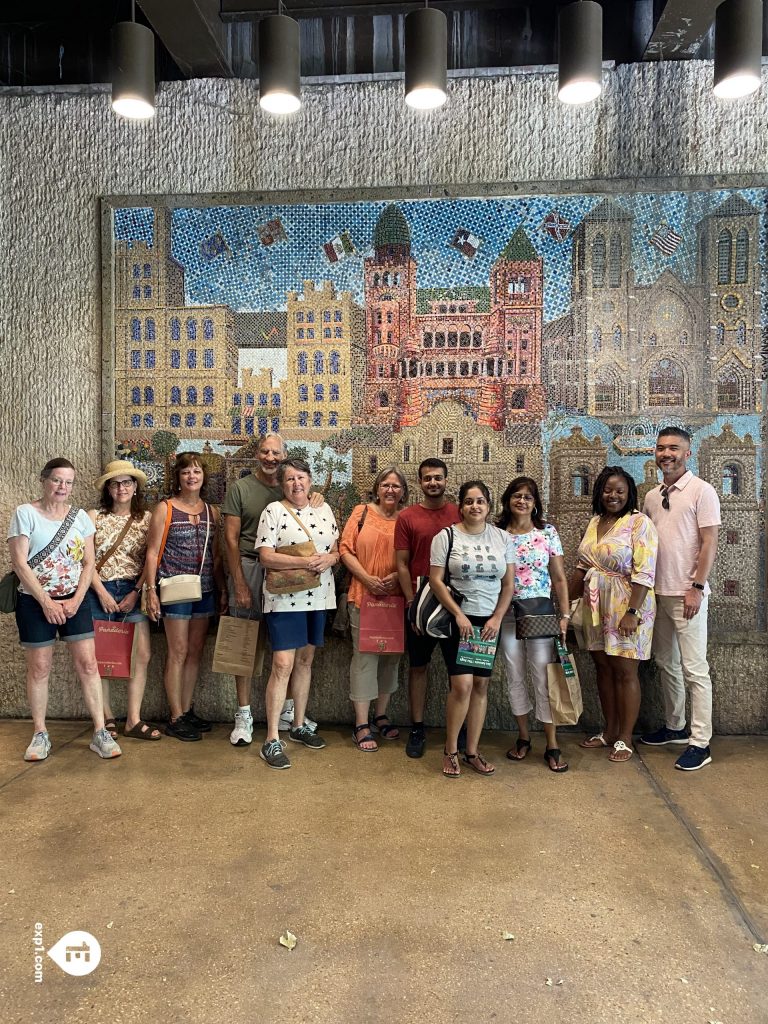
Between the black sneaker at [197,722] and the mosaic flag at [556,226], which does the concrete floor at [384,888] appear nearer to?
the black sneaker at [197,722]

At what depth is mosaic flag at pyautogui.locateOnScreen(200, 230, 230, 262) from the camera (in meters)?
4.64

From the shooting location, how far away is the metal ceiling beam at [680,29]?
3932 millimetres

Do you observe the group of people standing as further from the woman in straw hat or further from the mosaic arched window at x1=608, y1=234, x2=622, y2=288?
the mosaic arched window at x1=608, y1=234, x2=622, y2=288

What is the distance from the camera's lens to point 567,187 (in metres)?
4.47

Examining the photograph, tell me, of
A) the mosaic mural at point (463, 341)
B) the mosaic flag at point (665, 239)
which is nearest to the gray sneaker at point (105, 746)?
the mosaic mural at point (463, 341)

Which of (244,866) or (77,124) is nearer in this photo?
(244,866)

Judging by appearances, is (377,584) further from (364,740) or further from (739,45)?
(739,45)

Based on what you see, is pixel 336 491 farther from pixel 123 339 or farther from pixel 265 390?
pixel 123 339

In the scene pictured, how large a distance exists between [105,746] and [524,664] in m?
2.35

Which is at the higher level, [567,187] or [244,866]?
[567,187]

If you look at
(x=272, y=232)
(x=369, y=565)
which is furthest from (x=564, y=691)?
(x=272, y=232)

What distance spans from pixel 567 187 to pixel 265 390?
2293 millimetres

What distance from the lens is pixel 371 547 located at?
13.5ft

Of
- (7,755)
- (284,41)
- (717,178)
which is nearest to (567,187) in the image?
(717,178)
